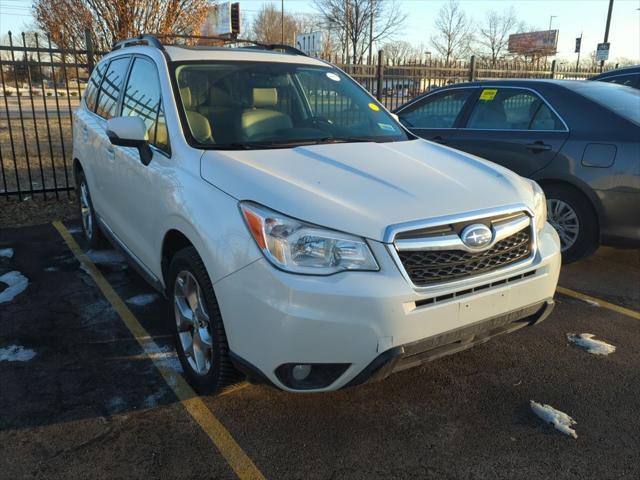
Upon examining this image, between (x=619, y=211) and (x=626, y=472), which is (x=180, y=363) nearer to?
(x=626, y=472)

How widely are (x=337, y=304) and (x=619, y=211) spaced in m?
3.28

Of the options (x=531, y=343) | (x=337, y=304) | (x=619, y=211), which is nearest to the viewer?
(x=337, y=304)

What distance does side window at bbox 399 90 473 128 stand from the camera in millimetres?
5836

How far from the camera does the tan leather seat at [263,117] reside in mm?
3330

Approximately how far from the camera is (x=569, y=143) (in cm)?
475

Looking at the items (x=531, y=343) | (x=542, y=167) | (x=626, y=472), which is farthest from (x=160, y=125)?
(x=542, y=167)

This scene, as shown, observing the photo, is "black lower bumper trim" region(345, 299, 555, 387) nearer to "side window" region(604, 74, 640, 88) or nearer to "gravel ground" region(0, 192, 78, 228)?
"gravel ground" region(0, 192, 78, 228)

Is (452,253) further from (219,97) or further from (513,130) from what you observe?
(513,130)

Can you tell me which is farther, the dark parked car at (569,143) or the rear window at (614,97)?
the rear window at (614,97)

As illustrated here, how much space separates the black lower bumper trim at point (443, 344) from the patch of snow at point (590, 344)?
994 millimetres

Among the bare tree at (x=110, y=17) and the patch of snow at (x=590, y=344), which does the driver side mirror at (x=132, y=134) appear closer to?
the patch of snow at (x=590, y=344)

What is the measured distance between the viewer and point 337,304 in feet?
7.27

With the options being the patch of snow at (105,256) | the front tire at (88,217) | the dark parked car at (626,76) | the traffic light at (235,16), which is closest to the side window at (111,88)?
the front tire at (88,217)

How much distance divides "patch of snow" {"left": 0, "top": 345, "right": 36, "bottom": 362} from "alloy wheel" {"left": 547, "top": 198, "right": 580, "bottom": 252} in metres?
4.23
